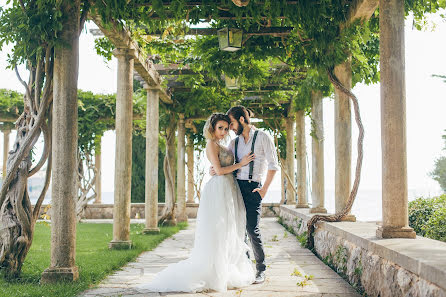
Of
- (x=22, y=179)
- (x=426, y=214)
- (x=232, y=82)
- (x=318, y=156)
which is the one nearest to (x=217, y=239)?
(x=22, y=179)

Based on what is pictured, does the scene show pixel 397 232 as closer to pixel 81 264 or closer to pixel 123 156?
pixel 81 264

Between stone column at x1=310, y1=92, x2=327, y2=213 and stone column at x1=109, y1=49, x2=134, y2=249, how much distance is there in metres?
3.76

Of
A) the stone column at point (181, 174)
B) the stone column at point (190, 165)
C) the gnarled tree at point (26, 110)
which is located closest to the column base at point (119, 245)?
the gnarled tree at point (26, 110)

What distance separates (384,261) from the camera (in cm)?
394

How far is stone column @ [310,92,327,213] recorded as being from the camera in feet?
31.1

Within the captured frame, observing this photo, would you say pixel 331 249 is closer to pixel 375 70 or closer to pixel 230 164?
pixel 230 164

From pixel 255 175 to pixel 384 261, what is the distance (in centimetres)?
154

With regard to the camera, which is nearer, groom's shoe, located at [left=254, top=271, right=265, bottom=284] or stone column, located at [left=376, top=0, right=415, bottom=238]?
stone column, located at [left=376, top=0, right=415, bottom=238]

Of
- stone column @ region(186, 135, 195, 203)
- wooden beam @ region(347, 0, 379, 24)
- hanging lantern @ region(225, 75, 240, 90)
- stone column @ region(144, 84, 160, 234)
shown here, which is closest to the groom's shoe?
wooden beam @ region(347, 0, 379, 24)

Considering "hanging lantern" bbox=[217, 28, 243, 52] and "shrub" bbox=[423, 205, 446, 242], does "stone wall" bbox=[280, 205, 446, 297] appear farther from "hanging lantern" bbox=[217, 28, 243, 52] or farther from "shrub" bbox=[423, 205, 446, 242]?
"hanging lantern" bbox=[217, 28, 243, 52]

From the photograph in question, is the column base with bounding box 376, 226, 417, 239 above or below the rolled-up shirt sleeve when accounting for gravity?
below

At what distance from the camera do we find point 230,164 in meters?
5.04

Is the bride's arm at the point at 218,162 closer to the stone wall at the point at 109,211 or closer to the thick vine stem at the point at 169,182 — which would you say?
the thick vine stem at the point at 169,182

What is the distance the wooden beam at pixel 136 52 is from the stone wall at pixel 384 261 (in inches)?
142
